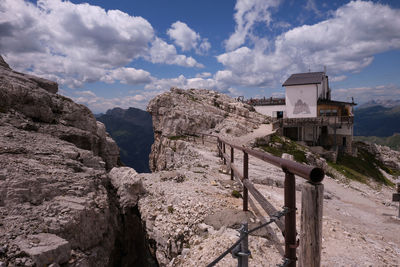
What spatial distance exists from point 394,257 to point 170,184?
378 inches

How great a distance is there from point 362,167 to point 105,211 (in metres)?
44.9

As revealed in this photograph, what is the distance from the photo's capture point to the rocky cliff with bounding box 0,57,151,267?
5992 mm

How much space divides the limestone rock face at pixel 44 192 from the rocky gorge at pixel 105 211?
3cm

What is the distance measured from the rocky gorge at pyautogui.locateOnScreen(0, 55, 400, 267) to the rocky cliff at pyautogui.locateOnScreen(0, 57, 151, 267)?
0.03 m

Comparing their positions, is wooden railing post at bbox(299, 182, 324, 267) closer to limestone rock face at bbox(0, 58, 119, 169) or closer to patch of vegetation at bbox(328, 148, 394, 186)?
limestone rock face at bbox(0, 58, 119, 169)

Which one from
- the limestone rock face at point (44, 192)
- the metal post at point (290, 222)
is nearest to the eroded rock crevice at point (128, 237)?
the limestone rock face at point (44, 192)

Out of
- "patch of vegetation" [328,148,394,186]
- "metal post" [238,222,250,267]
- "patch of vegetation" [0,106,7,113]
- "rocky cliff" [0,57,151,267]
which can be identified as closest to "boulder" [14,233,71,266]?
"rocky cliff" [0,57,151,267]

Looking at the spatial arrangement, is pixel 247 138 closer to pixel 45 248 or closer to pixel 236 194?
pixel 236 194

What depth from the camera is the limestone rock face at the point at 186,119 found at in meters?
32.9

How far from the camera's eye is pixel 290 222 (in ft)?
11.8

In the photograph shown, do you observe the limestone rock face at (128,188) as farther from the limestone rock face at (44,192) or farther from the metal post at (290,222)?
the metal post at (290,222)

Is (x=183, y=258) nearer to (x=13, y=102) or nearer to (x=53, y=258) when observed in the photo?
(x=53, y=258)

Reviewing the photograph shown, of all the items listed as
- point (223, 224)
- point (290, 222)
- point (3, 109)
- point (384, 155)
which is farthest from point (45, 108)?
point (384, 155)

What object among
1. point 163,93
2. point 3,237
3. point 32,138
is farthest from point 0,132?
point 163,93
